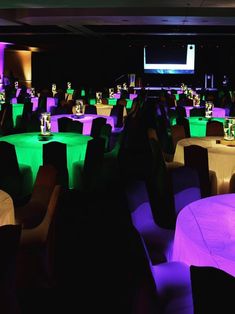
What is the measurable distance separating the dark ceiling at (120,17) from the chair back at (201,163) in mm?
6109

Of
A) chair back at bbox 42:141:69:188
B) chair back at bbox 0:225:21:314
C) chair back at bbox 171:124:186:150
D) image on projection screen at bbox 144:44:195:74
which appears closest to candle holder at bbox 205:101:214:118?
chair back at bbox 171:124:186:150

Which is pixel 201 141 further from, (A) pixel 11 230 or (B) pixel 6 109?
(B) pixel 6 109

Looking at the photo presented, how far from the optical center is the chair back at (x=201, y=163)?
4.46 meters

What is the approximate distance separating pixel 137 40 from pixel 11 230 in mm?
17382

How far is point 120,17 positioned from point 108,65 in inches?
368

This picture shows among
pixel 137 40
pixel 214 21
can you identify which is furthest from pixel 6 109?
pixel 137 40

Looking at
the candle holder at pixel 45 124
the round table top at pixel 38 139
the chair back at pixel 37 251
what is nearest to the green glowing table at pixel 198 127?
the round table top at pixel 38 139

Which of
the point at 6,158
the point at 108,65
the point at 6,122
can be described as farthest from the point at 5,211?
the point at 108,65

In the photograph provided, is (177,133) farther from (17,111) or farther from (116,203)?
(17,111)

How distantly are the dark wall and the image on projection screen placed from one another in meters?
0.33

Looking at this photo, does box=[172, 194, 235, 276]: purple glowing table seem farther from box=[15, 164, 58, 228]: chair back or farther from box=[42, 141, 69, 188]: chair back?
box=[42, 141, 69, 188]: chair back

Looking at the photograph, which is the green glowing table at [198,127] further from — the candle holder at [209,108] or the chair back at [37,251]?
the chair back at [37,251]

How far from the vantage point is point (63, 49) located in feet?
69.4

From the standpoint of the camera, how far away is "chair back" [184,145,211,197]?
446cm
